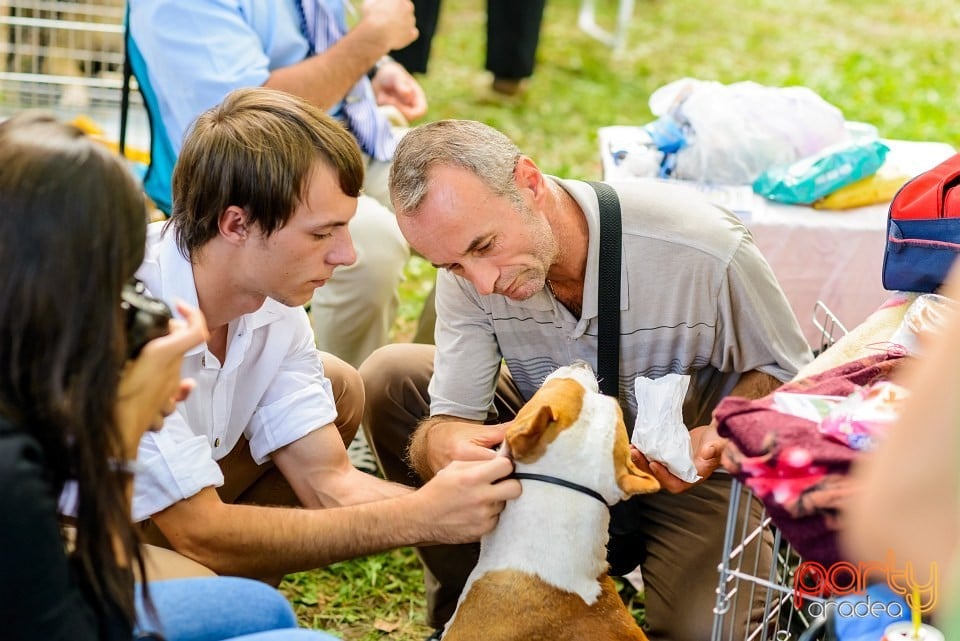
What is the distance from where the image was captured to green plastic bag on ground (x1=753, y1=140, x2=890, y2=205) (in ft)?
11.4

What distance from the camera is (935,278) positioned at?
2.36m

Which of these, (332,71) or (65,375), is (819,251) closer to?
(332,71)

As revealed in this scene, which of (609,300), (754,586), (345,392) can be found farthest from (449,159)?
(754,586)

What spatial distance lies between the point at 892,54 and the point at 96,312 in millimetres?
7392

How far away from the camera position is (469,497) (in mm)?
2191

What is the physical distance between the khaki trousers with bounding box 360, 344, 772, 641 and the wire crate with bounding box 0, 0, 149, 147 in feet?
6.85

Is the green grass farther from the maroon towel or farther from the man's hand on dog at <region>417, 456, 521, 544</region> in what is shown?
the maroon towel

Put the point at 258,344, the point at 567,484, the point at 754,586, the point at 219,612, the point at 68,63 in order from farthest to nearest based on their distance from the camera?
1. the point at 68,63
2. the point at 258,344
3. the point at 754,586
4. the point at 567,484
5. the point at 219,612

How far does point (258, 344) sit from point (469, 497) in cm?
69

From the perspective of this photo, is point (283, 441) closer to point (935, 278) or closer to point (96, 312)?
point (96, 312)

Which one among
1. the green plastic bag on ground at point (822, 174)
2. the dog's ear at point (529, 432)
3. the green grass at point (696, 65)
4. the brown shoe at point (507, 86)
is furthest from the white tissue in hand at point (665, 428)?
the brown shoe at point (507, 86)

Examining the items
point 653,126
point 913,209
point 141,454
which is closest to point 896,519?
point 913,209

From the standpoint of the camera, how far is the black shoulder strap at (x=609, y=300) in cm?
263

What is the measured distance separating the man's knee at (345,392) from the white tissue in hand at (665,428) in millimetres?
808
